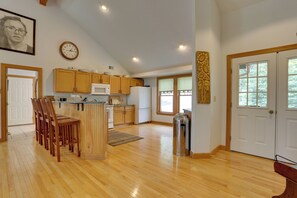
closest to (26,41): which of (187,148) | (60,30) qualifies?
(60,30)

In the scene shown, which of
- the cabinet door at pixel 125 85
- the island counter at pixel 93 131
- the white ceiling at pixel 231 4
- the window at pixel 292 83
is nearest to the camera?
the window at pixel 292 83

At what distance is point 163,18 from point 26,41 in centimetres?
393

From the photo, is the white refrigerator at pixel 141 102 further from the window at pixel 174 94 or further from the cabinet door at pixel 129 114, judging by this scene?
the window at pixel 174 94

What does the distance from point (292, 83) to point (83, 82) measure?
5.46m

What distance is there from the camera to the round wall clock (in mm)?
5172

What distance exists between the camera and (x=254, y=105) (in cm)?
317

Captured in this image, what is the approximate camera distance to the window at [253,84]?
10.0 feet

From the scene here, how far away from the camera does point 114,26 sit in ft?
16.3

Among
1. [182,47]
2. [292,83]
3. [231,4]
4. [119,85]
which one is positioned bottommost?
[292,83]

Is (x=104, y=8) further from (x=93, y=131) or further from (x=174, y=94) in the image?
(x=174, y=94)

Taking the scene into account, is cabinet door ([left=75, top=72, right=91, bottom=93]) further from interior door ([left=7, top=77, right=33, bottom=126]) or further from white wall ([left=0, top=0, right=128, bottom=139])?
interior door ([left=7, top=77, right=33, bottom=126])

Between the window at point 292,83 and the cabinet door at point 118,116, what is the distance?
5.05 m

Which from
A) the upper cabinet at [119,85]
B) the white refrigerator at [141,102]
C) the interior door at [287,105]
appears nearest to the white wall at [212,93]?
the interior door at [287,105]

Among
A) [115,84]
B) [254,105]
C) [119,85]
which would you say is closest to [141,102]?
[119,85]
